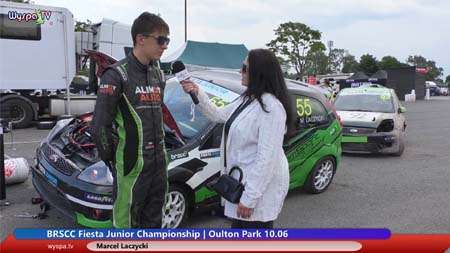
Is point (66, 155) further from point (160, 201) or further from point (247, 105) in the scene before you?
point (247, 105)

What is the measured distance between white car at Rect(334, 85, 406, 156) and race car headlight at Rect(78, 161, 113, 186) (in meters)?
6.98

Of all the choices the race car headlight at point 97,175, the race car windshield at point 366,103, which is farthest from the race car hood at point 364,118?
the race car headlight at point 97,175

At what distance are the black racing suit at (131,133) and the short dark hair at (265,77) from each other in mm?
642

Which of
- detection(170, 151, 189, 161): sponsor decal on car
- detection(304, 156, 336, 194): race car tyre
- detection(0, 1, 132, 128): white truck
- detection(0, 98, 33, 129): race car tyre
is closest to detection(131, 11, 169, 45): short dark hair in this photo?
detection(170, 151, 189, 161): sponsor decal on car

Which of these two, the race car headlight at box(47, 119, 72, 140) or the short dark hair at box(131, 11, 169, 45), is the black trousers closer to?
the short dark hair at box(131, 11, 169, 45)

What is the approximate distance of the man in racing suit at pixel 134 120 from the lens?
309 cm

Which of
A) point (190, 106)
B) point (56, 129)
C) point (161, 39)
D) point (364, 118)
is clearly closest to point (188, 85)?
point (161, 39)

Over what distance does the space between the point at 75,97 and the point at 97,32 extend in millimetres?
2216

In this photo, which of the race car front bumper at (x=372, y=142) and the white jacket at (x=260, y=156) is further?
the race car front bumper at (x=372, y=142)

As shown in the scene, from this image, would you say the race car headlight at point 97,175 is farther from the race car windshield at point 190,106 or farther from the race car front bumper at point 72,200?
the race car windshield at point 190,106

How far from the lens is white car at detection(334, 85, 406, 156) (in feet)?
34.1

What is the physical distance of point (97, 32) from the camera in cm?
1560

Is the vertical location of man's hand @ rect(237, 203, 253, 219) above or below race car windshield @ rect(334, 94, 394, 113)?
below

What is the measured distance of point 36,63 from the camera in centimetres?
1417
